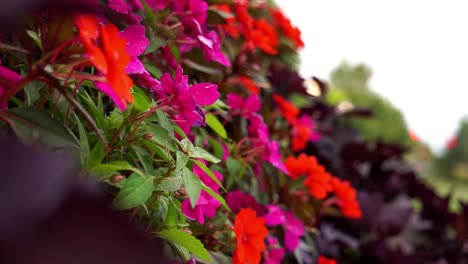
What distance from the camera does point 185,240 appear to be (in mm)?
501

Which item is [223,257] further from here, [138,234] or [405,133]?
[405,133]

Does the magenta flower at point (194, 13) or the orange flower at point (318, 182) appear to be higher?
the orange flower at point (318, 182)

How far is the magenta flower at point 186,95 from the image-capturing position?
0.52m

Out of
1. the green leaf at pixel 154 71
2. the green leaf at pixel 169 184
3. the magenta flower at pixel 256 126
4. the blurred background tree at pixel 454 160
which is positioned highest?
the blurred background tree at pixel 454 160

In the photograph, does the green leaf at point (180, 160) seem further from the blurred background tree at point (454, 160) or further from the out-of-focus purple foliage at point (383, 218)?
the blurred background tree at point (454, 160)

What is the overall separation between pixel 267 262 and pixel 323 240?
593 mm

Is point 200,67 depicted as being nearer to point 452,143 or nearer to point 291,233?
point 291,233

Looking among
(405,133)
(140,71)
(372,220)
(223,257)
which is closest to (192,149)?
(140,71)

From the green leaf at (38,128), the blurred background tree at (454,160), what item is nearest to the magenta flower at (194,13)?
the green leaf at (38,128)

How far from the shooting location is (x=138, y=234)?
9.3 inches

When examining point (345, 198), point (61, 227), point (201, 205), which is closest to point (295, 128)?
point (345, 198)

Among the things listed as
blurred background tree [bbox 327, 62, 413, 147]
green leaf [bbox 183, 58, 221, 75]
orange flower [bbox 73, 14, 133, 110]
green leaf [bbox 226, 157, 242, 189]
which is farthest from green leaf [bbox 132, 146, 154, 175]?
blurred background tree [bbox 327, 62, 413, 147]

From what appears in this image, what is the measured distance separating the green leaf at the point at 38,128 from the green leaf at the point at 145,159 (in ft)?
0.33

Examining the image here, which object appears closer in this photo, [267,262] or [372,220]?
[267,262]
